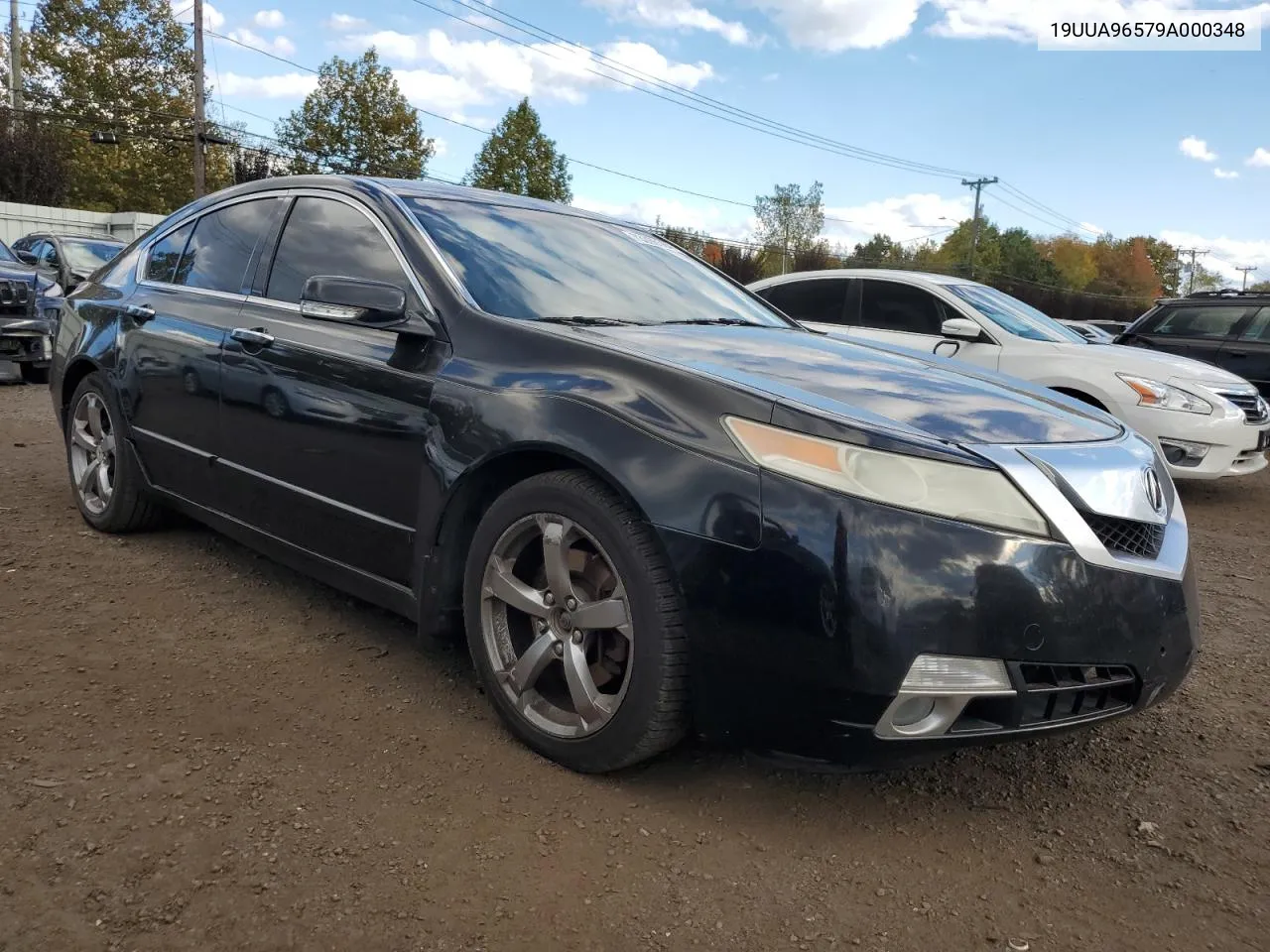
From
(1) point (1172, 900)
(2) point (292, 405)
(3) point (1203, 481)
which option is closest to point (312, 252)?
(2) point (292, 405)

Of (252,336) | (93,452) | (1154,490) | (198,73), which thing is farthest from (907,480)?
(198,73)

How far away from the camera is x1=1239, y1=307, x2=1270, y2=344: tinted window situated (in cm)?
918

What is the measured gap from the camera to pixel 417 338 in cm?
284

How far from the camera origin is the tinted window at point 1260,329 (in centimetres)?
918

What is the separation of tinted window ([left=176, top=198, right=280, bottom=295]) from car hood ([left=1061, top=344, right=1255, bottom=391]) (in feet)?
Answer: 18.3

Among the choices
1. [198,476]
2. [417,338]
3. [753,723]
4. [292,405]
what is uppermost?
[417,338]

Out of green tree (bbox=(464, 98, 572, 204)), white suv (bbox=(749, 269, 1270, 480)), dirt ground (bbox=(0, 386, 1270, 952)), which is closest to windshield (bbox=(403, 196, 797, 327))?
dirt ground (bbox=(0, 386, 1270, 952))

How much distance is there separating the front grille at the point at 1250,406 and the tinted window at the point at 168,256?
6.51m

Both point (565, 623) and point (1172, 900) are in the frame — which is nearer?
point (1172, 900)

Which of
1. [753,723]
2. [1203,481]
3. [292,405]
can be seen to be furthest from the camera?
[1203,481]

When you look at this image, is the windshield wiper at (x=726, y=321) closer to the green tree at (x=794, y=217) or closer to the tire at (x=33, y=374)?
the tire at (x=33, y=374)

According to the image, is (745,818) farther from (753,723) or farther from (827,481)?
(827,481)

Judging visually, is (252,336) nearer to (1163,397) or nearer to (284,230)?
(284,230)

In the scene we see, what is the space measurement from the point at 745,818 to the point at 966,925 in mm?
559
